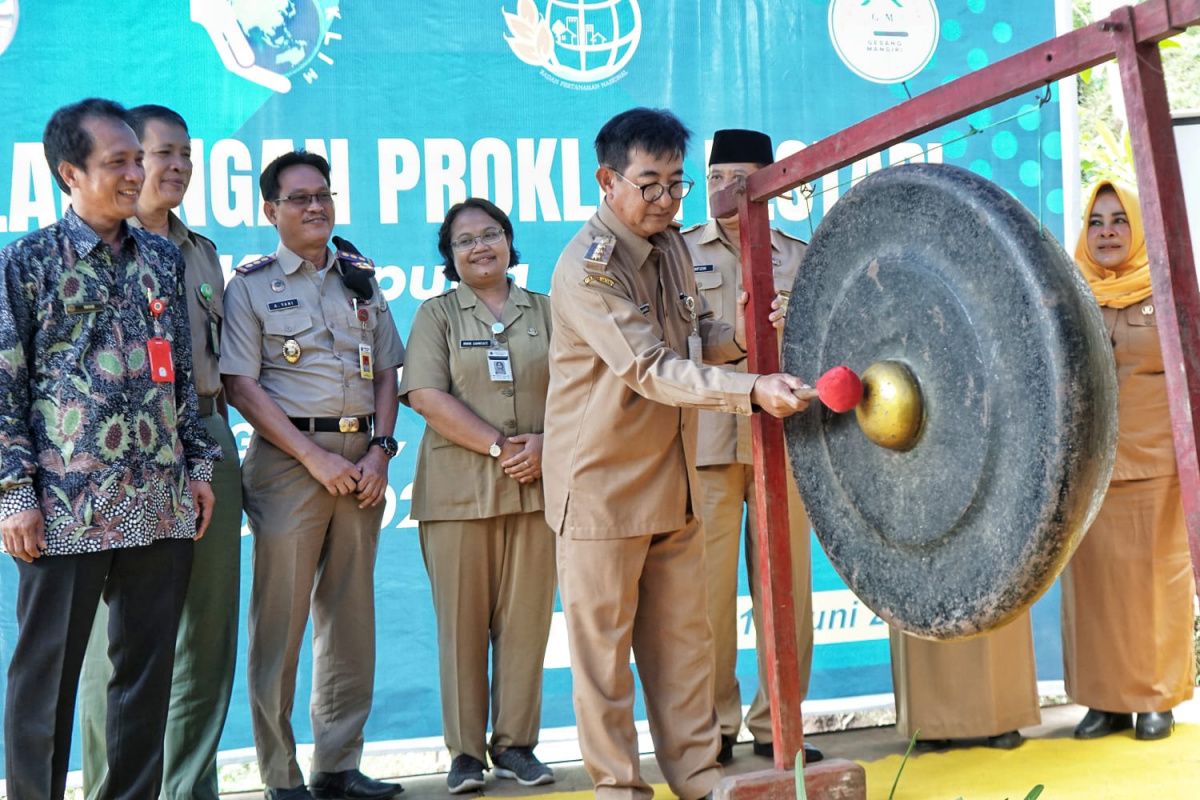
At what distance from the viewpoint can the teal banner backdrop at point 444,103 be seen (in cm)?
379

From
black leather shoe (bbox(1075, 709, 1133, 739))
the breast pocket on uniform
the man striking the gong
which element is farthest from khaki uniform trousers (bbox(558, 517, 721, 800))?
black leather shoe (bbox(1075, 709, 1133, 739))

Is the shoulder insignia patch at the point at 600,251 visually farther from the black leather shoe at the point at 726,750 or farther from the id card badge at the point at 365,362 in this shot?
the black leather shoe at the point at 726,750

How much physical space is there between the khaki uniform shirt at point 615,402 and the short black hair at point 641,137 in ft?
0.52

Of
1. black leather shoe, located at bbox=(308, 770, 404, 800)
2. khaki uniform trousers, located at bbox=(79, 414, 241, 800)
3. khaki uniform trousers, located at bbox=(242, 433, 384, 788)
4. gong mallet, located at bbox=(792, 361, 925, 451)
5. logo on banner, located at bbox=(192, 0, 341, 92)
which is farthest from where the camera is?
logo on banner, located at bbox=(192, 0, 341, 92)

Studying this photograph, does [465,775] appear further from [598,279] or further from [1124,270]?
[1124,270]

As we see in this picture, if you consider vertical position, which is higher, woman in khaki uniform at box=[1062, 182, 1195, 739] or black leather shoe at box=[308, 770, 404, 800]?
woman in khaki uniform at box=[1062, 182, 1195, 739]

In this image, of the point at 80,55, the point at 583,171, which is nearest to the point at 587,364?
the point at 583,171

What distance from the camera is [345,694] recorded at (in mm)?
3400

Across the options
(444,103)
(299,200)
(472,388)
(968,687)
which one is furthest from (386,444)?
(968,687)

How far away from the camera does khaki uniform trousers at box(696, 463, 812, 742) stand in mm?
3633

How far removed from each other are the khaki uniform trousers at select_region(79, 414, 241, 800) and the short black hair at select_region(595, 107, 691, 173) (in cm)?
126

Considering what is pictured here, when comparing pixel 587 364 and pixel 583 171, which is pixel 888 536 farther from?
pixel 583 171

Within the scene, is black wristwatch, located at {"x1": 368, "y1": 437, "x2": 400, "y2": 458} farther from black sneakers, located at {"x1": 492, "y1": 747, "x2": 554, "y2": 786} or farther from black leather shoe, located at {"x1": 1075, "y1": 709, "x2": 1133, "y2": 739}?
black leather shoe, located at {"x1": 1075, "y1": 709, "x2": 1133, "y2": 739}

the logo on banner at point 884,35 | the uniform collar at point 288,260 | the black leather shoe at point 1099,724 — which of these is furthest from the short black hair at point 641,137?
the black leather shoe at point 1099,724
